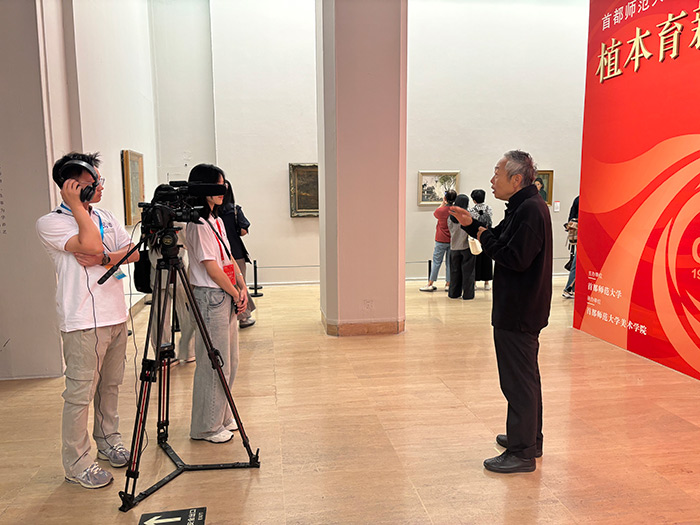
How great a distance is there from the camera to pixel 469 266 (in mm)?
9156

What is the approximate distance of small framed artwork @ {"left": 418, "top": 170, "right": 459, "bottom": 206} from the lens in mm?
10906

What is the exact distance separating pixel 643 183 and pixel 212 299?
4682 millimetres

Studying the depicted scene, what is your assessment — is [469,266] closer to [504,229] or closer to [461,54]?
[461,54]

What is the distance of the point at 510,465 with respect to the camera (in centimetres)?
348

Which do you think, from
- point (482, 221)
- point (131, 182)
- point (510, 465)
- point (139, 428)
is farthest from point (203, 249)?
point (482, 221)

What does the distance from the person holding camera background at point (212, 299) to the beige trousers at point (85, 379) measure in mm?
532

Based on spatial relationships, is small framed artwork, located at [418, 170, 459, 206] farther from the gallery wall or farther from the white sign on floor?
the white sign on floor

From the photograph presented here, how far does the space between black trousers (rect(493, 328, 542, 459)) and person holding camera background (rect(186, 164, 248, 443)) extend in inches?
69.1

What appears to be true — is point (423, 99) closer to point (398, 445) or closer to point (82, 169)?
point (398, 445)

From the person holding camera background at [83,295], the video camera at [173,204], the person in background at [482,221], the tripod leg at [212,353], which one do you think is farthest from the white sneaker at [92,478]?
the person in background at [482,221]

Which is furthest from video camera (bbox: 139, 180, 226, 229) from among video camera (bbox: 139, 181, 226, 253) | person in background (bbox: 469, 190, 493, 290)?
person in background (bbox: 469, 190, 493, 290)

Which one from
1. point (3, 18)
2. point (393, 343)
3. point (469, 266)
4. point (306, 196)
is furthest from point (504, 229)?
point (306, 196)

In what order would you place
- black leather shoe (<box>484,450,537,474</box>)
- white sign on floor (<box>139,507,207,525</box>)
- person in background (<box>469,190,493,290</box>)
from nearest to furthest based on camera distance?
white sign on floor (<box>139,507,207,525</box>) → black leather shoe (<box>484,450,537,474</box>) → person in background (<box>469,190,493,290</box>)

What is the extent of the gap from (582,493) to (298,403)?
7.55 feet
